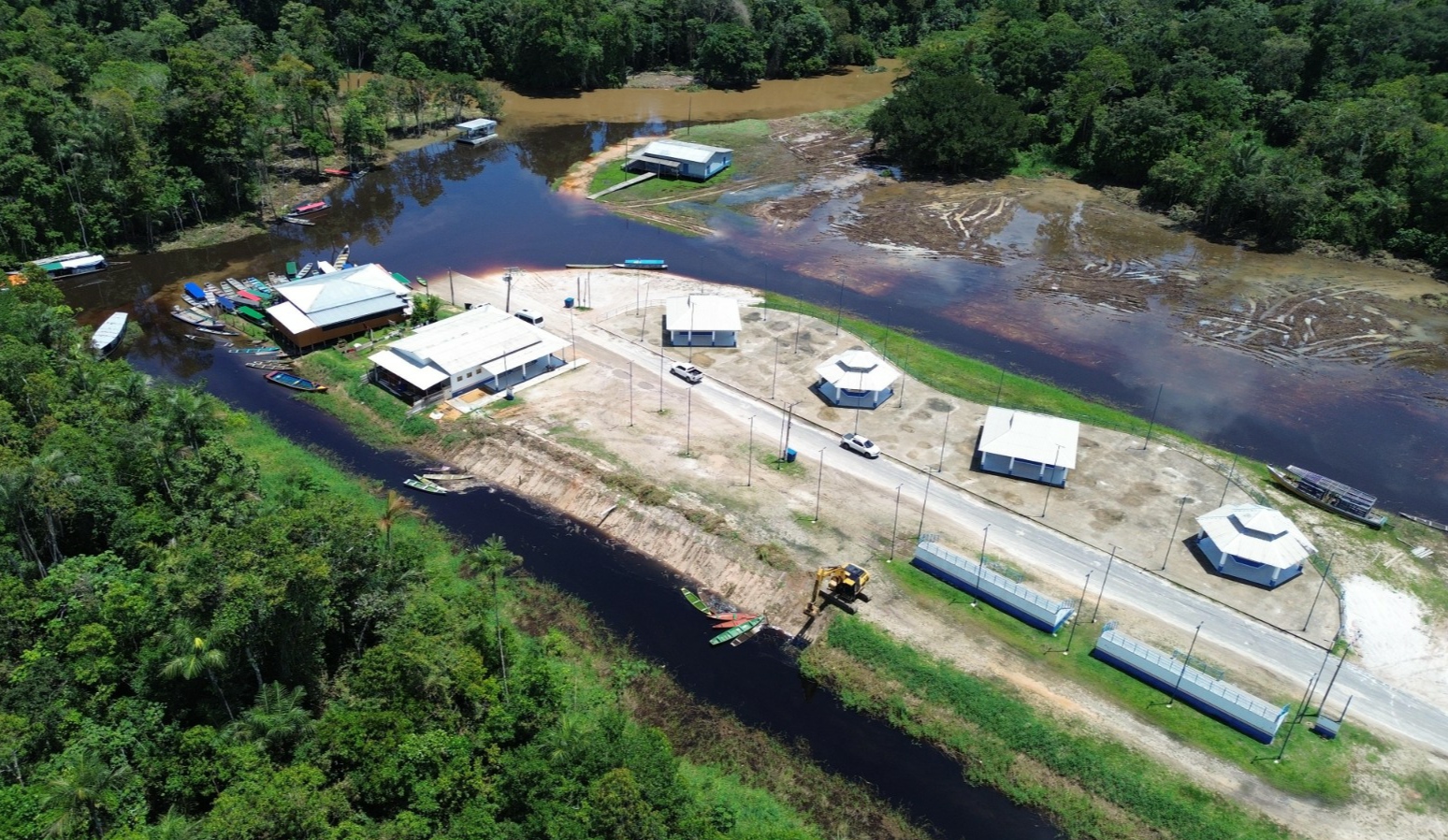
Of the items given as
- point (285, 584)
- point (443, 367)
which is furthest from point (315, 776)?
point (443, 367)

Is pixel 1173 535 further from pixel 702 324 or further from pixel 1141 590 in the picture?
pixel 702 324

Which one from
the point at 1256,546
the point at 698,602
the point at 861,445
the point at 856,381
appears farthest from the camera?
the point at 856,381

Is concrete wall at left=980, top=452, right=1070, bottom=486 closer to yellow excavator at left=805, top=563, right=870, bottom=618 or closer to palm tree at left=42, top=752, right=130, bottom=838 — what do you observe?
yellow excavator at left=805, top=563, right=870, bottom=618

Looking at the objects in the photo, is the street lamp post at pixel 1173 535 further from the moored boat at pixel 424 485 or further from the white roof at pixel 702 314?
the moored boat at pixel 424 485

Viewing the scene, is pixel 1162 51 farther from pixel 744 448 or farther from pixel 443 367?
pixel 443 367

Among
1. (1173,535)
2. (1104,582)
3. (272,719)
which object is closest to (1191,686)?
(1104,582)

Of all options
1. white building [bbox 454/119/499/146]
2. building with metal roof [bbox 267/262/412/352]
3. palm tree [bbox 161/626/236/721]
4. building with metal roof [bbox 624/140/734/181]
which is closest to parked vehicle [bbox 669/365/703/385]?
building with metal roof [bbox 267/262/412/352]
